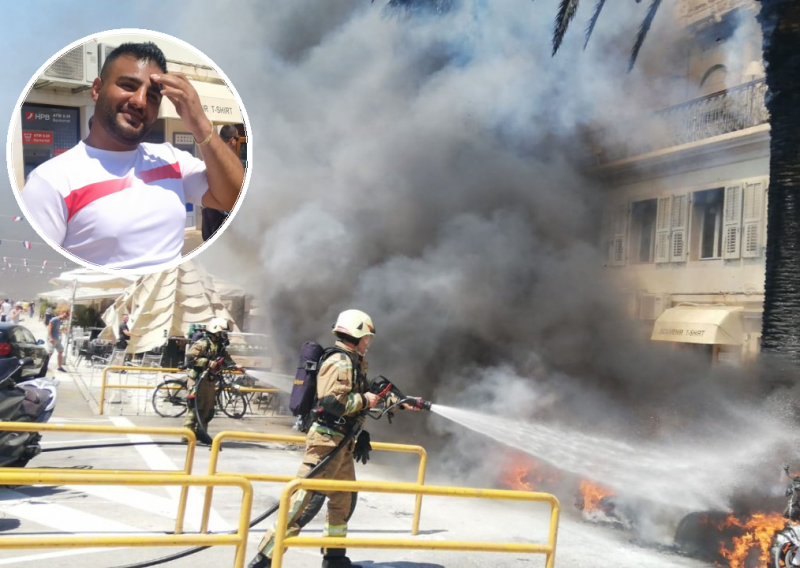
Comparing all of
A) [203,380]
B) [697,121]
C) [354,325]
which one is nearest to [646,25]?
[697,121]

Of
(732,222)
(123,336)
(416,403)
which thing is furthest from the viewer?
(123,336)

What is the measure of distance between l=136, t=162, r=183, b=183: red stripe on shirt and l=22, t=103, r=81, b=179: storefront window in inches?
22.9

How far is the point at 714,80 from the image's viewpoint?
11727 mm

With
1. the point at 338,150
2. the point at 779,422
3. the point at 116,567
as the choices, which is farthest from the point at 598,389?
the point at 116,567

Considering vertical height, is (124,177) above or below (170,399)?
above

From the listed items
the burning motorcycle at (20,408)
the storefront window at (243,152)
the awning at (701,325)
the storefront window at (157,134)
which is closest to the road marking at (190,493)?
the burning motorcycle at (20,408)

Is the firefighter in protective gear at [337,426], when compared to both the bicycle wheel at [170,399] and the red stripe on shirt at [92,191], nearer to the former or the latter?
the red stripe on shirt at [92,191]

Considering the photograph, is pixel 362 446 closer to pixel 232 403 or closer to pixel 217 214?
pixel 217 214

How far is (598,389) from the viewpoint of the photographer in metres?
11.5

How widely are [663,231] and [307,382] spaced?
8.47m

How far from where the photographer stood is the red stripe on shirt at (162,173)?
685 centimetres

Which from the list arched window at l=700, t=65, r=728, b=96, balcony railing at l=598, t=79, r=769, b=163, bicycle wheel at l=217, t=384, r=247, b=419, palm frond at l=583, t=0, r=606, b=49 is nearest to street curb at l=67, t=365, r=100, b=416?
bicycle wheel at l=217, t=384, r=247, b=419

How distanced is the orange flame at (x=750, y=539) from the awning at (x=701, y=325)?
4.43m

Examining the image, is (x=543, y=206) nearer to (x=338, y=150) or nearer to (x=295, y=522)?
(x=338, y=150)
